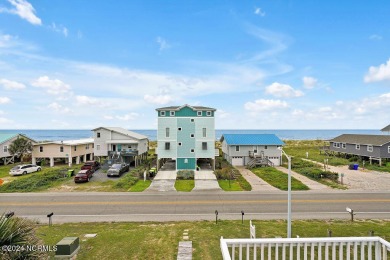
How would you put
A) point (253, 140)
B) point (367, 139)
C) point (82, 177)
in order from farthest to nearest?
point (367, 139), point (253, 140), point (82, 177)

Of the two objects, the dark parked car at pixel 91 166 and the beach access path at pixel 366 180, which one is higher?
the dark parked car at pixel 91 166

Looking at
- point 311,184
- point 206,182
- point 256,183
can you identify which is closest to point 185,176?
point 206,182

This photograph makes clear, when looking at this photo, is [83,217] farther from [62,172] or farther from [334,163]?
[334,163]

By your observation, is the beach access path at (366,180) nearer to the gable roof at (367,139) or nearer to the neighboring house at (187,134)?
the gable roof at (367,139)

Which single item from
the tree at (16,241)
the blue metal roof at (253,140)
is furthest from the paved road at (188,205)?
the blue metal roof at (253,140)

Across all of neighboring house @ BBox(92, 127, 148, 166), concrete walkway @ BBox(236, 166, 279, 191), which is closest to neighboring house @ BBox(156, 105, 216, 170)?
concrete walkway @ BBox(236, 166, 279, 191)

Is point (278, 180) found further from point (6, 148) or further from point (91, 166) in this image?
point (6, 148)
